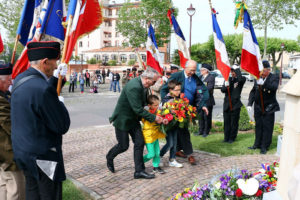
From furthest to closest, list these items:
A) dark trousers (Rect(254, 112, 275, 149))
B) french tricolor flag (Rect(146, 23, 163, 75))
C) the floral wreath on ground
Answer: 1. french tricolor flag (Rect(146, 23, 163, 75))
2. dark trousers (Rect(254, 112, 275, 149))
3. the floral wreath on ground

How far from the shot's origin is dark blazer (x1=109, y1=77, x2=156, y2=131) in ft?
Answer: 14.9

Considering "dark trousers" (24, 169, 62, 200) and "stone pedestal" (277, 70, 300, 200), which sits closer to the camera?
"stone pedestal" (277, 70, 300, 200)

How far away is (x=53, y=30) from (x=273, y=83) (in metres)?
4.67

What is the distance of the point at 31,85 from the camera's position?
2408 millimetres

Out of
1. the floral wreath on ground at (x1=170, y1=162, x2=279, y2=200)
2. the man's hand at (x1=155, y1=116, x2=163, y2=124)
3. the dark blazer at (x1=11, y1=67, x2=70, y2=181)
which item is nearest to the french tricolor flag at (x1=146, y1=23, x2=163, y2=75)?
the man's hand at (x1=155, y1=116, x2=163, y2=124)

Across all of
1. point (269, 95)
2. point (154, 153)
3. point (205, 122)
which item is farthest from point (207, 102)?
point (154, 153)

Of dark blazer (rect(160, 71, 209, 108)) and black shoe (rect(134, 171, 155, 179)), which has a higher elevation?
dark blazer (rect(160, 71, 209, 108))

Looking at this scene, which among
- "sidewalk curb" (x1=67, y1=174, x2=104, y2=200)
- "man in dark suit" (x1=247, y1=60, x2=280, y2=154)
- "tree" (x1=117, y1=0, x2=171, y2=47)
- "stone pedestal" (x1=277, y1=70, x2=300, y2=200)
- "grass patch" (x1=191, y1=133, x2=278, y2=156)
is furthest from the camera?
"tree" (x1=117, y1=0, x2=171, y2=47)

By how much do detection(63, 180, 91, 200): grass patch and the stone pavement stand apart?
0.68ft

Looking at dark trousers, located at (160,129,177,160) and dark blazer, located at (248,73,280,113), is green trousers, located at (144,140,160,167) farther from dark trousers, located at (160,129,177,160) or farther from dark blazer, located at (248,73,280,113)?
dark blazer, located at (248,73,280,113)

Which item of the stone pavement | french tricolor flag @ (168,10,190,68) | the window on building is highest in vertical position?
the window on building

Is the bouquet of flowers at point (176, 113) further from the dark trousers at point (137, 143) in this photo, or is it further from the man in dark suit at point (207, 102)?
the man in dark suit at point (207, 102)

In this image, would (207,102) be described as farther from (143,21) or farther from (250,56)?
(143,21)

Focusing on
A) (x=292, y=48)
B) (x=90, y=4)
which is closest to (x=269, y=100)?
(x=90, y=4)
